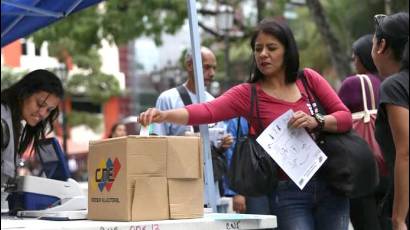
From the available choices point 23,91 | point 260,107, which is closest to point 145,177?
point 260,107

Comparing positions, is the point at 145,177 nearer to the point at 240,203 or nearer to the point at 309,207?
the point at 309,207

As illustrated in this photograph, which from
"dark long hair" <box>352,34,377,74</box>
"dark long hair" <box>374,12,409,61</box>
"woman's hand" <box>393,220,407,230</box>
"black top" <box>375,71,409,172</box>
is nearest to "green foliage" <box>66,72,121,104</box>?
"dark long hair" <box>352,34,377,74</box>

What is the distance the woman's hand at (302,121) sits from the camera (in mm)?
3717

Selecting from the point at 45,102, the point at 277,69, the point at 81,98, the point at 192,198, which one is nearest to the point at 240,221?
the point at 192,198

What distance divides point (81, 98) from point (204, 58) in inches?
1273

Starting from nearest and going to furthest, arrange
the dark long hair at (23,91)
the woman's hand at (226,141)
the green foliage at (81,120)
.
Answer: the dark long hair at (23,91)
the woman's hand at (226,141)
the green foliage at (81,120)

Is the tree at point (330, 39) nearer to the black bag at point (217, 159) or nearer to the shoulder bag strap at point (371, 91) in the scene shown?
the black bag at point (217, 159)

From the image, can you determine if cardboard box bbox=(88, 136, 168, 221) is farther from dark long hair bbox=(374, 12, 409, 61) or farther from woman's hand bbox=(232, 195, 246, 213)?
woman's hand bbox=(232, 195, 246, 213)

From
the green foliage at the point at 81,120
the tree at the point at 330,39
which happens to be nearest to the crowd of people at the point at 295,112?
the tree at the point at 330,39

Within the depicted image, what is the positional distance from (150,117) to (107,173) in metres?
0.36

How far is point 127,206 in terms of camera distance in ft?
11.3

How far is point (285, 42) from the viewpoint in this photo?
391 cm

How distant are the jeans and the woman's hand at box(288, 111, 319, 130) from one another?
0.31 metres

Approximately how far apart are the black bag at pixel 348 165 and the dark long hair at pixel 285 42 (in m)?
0.24
